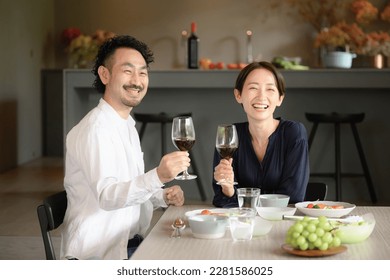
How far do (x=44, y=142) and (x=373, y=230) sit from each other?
6.60 m

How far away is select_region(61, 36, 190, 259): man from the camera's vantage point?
6.56 feet

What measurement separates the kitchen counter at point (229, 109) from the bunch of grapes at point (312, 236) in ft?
11.4

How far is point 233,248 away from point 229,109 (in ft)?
12.0

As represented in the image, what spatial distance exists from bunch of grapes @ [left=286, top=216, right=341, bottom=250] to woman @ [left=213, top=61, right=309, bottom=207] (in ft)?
2.41

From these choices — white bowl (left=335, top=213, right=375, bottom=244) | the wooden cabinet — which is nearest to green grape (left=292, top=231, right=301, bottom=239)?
white bowl (left=335, top=213, right=375, bottom=244)

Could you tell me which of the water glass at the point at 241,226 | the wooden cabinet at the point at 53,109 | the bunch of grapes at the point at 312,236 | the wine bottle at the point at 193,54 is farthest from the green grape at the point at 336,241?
the wooden cabinet at the point at 53,109

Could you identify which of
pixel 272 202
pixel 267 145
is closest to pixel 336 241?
pixel 272 202

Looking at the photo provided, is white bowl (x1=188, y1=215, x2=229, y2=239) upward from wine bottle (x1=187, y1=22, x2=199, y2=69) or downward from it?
downward

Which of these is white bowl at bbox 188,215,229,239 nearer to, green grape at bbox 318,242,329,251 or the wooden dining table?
the wooden dining table

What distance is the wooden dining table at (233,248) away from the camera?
5.25ft

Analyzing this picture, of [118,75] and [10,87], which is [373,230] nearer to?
[118,75]

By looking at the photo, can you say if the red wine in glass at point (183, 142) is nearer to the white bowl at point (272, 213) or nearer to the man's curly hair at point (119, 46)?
the white bowl at point (272, 213)

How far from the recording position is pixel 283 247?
1.63m

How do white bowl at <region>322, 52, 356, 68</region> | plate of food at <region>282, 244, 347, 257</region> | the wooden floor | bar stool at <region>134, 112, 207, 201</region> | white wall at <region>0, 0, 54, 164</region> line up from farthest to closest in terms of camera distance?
white wall at <region>0, 0, 54, 164</region>
white bowl at <region>322, 52, 356, 68</region>
bar stool at <region>134, 112, 207, 201</region>
the wooden floor
plate of food at <region>282, 244, 347, 257</region>
